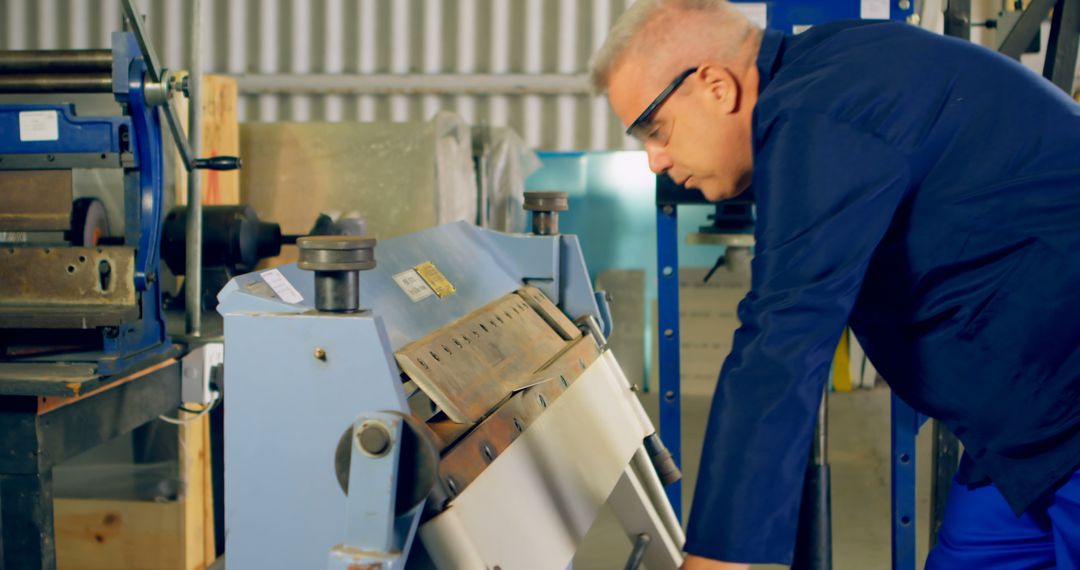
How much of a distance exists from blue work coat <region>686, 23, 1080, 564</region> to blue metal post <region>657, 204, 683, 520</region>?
38.1 inches

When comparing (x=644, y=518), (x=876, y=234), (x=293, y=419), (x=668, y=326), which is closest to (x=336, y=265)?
(x=293, y=419)

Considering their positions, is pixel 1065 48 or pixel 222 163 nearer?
pixel 222 163

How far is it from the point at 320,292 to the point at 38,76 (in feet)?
4.31

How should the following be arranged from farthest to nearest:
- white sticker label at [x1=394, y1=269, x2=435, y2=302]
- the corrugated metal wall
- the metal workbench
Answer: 1. the corrugated metal wall
2. the metal workbench
3. white sticker label at [x1=394, y1=269, x2=435, y2=302]

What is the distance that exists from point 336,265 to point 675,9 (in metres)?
0.56

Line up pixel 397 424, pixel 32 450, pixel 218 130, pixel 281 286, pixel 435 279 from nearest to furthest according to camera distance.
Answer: pixel 397 424, pixel 281 286, pixel 435 279, pixel 32 450, pixel 218 130

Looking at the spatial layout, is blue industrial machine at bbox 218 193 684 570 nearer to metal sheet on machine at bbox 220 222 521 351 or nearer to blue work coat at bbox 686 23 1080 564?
metal sheet on machine at bbox 220 222 521 351

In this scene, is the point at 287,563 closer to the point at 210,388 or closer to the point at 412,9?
the point at 210,388

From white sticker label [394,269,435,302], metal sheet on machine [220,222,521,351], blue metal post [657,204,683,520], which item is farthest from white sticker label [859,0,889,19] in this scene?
white sticker label [394,269,435,302]

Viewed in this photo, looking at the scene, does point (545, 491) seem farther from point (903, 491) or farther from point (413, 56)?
point (413, 56)

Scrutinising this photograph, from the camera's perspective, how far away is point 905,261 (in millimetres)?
1083

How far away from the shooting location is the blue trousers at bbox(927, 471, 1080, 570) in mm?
1163

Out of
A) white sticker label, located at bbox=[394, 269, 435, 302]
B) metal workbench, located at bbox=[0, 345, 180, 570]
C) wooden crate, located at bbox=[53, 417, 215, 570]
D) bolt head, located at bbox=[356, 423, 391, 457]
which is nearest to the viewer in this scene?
bolt head, located at bbox=[356, 423, 391, 457]

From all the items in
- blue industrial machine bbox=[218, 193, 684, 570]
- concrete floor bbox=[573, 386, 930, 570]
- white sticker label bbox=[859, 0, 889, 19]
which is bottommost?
concrete floor bbox=[573, 386, 930, 570]
